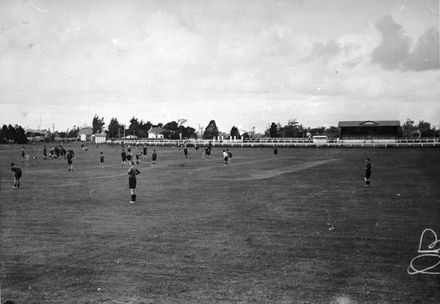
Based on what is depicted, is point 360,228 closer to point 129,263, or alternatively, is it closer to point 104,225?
point 129,263

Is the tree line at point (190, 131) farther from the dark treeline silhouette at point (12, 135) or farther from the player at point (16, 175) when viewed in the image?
the player at point (16, 175)

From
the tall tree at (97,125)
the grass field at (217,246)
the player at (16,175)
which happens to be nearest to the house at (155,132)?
the tall tree at (97,125)

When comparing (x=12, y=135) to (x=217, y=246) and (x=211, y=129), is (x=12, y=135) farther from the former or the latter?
(x=217, y=246)

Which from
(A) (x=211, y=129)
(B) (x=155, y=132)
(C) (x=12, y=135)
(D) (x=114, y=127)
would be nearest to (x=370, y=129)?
(A) (x=211, y=129)

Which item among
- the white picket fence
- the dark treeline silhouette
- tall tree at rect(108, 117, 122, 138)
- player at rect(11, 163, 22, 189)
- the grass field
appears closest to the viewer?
the grass field

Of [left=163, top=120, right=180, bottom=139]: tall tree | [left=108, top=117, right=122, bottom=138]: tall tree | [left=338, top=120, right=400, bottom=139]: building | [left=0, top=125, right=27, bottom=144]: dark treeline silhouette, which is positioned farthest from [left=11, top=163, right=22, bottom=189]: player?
[left=108, top=117, right=122, bottom=138]: tall tree

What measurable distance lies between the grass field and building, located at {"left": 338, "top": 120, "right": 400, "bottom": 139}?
225 ft
